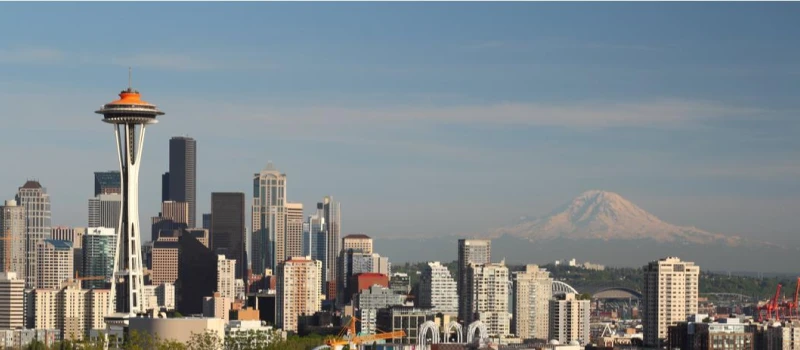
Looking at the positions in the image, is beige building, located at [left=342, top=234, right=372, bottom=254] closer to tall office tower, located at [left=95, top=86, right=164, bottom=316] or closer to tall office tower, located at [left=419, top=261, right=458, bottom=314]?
tall office tower, located at [left=419, top=261, right=458, bottom=314]

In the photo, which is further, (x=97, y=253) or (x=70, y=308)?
(x=97, y=253)

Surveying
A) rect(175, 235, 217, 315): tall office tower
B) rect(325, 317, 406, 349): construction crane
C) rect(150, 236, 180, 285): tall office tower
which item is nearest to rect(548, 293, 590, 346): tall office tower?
rect(325, 317, 406, 349): construction crane

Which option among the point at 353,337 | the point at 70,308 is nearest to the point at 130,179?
the point at 353,337

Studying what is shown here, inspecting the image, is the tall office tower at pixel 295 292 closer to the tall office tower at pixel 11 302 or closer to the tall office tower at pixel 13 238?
the tall office tower at pixel 11 302

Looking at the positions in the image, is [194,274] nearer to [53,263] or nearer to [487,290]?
[53,263]

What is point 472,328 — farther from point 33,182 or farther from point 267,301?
point 33,182

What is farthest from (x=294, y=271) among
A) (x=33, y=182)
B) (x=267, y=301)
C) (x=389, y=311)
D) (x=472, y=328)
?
(x=33, y=182)
